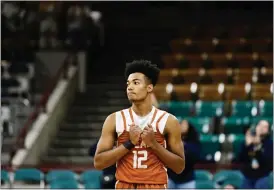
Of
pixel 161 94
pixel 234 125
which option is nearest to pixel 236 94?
pixel 234 125

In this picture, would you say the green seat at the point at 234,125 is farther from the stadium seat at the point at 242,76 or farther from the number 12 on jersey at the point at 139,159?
the number 12 on jersey at the point at 139,159

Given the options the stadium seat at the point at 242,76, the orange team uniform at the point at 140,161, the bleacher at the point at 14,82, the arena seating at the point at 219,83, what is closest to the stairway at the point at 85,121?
the bleacher at the point at 14,82

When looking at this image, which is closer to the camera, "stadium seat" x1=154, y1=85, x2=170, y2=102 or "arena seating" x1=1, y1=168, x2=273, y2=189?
"arena seating" x1=1, y1=168, x2=273, y2=189

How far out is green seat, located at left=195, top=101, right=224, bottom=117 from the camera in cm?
1324

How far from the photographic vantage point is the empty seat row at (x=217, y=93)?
13742mm

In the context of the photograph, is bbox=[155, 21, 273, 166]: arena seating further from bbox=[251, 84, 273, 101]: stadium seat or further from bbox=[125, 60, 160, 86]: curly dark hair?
bbox=[125, 60, 160, 86]: curly dark hair

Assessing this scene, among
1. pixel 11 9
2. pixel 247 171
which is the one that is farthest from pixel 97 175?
pixel 11 9

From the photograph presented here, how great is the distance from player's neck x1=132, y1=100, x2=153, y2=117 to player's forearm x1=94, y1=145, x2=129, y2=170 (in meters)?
0.27

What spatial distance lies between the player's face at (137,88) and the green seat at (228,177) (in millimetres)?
5144

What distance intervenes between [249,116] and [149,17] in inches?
277

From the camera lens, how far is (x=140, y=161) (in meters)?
4.85

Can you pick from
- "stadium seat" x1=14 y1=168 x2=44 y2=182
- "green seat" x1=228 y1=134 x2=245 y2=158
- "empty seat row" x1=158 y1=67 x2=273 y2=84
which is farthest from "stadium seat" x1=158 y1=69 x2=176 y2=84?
"stadium seat" x1=14 y1=168 x2=44 y2=182

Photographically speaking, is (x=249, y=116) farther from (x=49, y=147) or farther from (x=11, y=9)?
(x=11, y=9)

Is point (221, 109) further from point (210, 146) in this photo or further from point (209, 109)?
point (210, 146)
